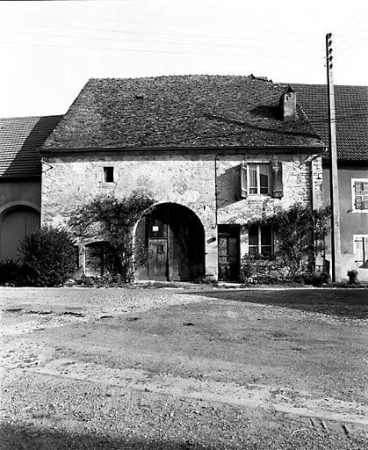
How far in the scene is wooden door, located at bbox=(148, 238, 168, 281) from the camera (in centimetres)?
1972

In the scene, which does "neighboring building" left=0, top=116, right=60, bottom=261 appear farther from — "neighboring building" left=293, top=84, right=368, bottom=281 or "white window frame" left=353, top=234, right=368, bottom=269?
"white window frame" left=353, top=234, right=368, bottom=269

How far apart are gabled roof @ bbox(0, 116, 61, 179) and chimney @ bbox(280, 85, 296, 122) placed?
11552 mm

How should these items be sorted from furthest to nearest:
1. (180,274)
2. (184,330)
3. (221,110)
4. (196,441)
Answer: (221,110)
(180,274)
(184,330)
(196,441)

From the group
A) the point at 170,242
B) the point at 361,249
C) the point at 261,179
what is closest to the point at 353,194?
the point at 361,249

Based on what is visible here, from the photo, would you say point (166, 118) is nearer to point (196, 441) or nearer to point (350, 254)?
point (350, 254)

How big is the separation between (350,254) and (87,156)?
1232 centimetres

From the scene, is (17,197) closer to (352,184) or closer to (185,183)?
(185,183)

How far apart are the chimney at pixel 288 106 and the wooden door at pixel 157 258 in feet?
25.5

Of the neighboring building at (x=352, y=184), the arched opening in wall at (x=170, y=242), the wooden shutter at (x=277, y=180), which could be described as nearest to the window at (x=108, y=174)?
the arched opening in wall at (x=170, y=242)

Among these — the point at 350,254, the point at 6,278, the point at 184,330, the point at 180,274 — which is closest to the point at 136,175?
the point at 180,274

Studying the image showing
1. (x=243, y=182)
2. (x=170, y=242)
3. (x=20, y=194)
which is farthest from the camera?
(x=20, y=194)

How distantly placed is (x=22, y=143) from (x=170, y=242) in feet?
32.0

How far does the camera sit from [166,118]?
68.7ft

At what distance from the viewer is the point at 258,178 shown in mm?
19547
